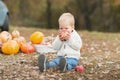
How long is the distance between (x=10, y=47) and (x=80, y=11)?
1116 inches

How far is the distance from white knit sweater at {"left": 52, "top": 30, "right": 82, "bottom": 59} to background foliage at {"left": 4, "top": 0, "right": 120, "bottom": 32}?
27.5 meters

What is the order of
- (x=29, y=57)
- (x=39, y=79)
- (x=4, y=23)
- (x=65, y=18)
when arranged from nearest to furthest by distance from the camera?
1. (x=39, y=79)
2. (x=65, y=18)
3. (x=29, y=57)
4. (x=4, y=23)

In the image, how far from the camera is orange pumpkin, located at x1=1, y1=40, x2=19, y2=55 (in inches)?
364

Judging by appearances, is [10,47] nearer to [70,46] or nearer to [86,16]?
[70,46]

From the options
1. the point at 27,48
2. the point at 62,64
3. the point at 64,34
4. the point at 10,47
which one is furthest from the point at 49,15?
the point at 62,64

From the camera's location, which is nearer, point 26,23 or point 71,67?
point 71,67

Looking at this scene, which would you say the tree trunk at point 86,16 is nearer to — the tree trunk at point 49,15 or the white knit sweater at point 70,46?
the tree trunk at point 49,15

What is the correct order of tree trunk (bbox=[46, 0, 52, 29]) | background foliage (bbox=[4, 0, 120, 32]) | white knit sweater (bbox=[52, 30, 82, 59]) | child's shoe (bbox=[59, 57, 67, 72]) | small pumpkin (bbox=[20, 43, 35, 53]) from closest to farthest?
child's shoe (bbox=[59, 57, 67, 72]) < white knit sweater (bbox=[52, 30, 82, 59]) < small pumpkin (bbox=[20, 43, 35, 53]) < background foliage (bbox=[4, 0, 120, 32]) < tree trunk (bbox=[46, 0, 52, 29])

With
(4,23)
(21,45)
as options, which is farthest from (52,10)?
(21,45)

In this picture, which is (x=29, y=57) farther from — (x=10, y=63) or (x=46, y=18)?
(x=46, y=18)

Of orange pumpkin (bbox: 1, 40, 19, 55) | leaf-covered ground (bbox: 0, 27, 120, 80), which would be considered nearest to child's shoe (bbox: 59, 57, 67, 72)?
leaf-covered ground (bbox: 0, 27, 120, 80)

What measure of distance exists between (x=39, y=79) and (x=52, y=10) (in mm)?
30331

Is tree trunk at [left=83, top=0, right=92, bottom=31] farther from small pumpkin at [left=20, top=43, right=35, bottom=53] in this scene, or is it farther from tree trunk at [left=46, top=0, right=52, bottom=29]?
small pumpkin at [left=20, top=43, right=35, bottom=53]

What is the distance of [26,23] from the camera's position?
127 feet
